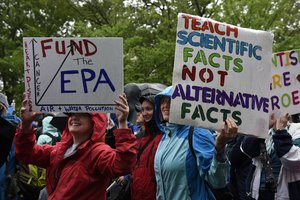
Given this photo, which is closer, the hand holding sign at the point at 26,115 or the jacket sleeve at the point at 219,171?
the jacket sleeve at the point at 219,171

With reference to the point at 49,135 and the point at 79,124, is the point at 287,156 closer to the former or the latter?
the point at 79,124

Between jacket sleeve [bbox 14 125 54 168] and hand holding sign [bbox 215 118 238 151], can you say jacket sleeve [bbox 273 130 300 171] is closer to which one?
hand holding sign [bbox 215 118 238 151]

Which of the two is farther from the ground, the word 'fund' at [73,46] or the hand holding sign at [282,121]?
the word 'fund' at [73,46]

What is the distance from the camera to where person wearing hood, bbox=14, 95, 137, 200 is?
332cm

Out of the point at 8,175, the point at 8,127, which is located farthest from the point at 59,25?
the point at 8,127

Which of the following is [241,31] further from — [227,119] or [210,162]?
[210,162]

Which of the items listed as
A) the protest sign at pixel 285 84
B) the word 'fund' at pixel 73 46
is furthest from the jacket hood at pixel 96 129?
the protest sign at pixel 285 84

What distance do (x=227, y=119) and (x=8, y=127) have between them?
1713 millimetres

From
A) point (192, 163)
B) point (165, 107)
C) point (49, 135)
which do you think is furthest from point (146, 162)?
point (49, 135)

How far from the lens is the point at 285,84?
14.0 ft

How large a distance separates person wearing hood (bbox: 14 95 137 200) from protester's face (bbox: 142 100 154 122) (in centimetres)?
107

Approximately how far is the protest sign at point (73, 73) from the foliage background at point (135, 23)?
10370 mm

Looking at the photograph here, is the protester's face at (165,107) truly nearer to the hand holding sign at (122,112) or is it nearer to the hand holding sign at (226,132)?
the hand holding sign at (122,112)

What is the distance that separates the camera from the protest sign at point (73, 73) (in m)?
3.46
